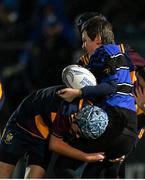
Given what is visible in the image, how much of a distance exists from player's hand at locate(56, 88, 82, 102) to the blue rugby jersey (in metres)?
0.17

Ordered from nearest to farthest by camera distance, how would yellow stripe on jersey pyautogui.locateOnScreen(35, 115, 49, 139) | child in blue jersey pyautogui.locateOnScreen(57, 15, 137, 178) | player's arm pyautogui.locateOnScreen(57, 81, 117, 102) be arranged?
player's arm pyautogui.locateOnScreen(57, 81, 117, 102)
child in blue jersey pyautogui.locateOnScreen(57, 15, 137, 178)
yellow stripe on jersey pyautogui.locateOnScreen(35, 115, 49, 139)

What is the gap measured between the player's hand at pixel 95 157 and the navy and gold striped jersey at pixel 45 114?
28cm

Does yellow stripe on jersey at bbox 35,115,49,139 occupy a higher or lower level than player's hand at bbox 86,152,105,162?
higher

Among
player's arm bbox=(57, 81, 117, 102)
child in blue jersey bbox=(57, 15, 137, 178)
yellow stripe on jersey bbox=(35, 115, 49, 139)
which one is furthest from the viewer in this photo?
yellow stripe on jersey bbox=(35, 115, 49, 139)

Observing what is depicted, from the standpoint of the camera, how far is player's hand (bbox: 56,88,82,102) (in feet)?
20.7

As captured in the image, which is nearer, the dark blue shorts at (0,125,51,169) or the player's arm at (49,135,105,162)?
the player's arm at (49,135,105,162)

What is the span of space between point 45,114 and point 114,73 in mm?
631

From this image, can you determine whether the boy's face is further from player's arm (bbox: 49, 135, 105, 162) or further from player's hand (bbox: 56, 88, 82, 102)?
player's arm (bbox: 49, 135, 105, 162)

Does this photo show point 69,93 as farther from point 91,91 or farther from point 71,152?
point 71,152

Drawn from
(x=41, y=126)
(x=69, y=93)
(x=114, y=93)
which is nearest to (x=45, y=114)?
(x=41, y=126)

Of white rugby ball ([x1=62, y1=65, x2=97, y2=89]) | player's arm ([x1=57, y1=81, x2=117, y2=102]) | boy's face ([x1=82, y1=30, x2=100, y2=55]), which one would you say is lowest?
player's arm ([x1=57, y1=81, x2=117, y2=102])

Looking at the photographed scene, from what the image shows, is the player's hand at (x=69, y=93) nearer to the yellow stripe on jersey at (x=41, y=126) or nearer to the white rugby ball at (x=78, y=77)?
the white rugby ball at (x=78, y=77)

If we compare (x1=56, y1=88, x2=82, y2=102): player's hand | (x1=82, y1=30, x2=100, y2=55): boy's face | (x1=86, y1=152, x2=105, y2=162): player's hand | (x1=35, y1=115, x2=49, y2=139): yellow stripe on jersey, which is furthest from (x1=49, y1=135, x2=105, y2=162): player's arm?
(x1=82, y1=30, x2=100, y2=55): boy's face

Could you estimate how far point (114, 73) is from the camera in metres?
6.41
